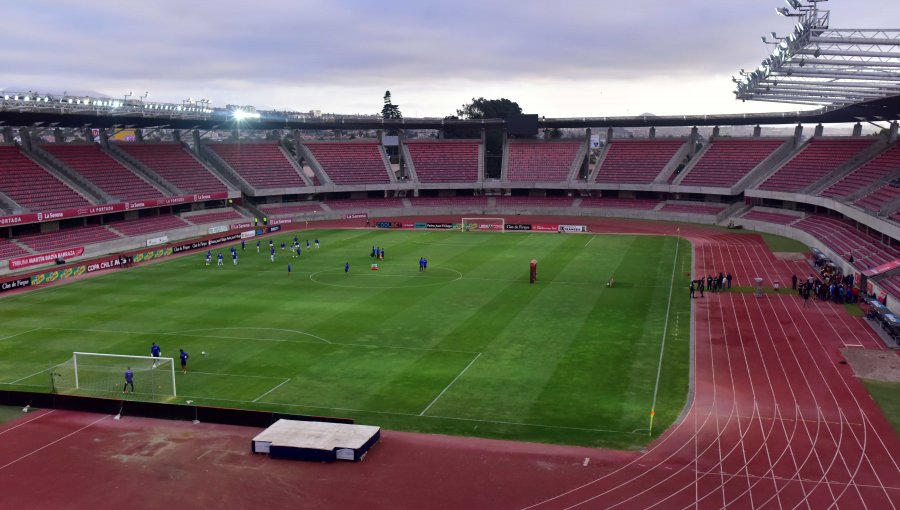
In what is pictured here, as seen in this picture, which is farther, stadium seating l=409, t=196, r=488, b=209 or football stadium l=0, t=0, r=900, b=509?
stadium seating l=409, t=196, r=488, b=209

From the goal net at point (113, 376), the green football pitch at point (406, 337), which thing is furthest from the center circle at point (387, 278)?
the goal net at point (113, 376)

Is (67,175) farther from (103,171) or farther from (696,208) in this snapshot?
(696,208)

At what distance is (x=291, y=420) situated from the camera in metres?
21.6

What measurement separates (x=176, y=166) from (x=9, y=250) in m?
26.4

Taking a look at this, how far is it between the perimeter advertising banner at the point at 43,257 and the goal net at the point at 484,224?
3592cm

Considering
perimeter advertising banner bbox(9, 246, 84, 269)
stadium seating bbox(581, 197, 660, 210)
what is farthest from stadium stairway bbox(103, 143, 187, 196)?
stadium seating bbox(581, 197, 660, 210)

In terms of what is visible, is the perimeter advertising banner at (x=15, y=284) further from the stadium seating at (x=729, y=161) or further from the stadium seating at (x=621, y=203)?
the stadium seating at (x=729, y=161)

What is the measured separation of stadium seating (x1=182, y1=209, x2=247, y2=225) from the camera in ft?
232

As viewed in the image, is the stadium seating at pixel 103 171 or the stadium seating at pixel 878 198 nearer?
Answer: the stadium seating at pixel 878 198

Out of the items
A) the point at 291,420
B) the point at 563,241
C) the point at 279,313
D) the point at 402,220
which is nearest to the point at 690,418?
the point at 291,420

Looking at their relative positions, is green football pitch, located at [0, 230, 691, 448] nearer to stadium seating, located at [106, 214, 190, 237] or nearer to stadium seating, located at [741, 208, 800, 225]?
stadium seating, located at [106, 214, 190, 237]

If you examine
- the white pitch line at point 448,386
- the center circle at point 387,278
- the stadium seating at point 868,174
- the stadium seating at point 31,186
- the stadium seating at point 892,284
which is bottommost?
the white pitch line at point 448,386

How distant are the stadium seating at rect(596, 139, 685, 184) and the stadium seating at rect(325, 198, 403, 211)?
26165 mm

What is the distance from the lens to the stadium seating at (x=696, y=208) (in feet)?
252
